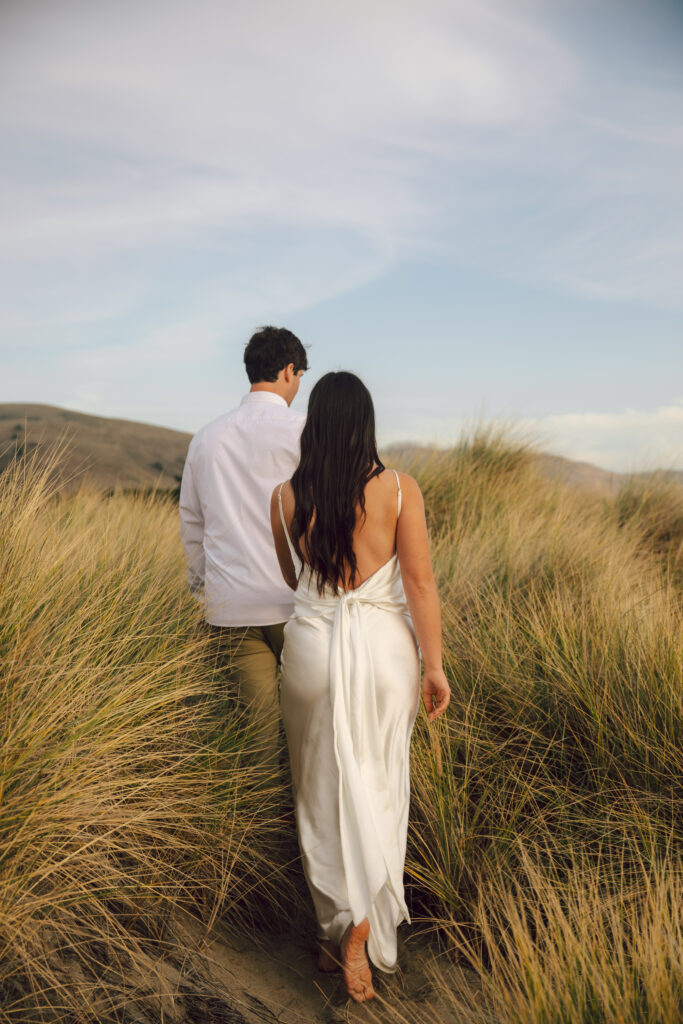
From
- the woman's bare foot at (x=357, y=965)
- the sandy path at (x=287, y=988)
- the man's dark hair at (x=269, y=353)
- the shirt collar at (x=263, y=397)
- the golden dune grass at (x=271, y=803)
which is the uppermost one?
the man's dark hair at (x=269, y=353)

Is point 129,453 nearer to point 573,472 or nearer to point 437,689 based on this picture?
point 573,472

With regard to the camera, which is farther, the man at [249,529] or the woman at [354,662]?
the man at [249,529]

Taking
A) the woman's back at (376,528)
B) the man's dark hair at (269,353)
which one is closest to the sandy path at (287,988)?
the woman's back at (376,528)

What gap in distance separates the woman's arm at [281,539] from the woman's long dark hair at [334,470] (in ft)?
0.48

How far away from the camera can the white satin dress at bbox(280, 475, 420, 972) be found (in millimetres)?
2664

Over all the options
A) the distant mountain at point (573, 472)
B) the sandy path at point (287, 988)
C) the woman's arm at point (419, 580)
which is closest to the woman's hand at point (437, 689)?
the woman's arm at point (419, 580)

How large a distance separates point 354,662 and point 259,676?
2.88ft

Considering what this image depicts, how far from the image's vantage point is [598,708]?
3.55 metres

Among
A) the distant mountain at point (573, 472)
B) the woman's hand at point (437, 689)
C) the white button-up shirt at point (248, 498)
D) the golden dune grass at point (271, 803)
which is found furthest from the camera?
the distant mountain at point (573, 472)

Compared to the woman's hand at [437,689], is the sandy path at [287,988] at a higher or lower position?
lower

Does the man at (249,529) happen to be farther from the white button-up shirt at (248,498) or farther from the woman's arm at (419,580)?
the woman's arm at (419,580)

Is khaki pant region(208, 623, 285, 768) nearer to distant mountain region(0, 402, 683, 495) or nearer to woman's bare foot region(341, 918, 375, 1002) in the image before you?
woman's bare foot region(341, 918, 375, 1002)

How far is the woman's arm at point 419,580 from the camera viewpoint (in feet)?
8.53

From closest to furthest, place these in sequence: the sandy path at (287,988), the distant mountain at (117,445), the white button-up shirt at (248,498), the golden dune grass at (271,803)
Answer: the golden dune grass at (271,803), the sandy path at (287,988), the white button-up shirt at (248,498), the distant mountain at (117,445)
